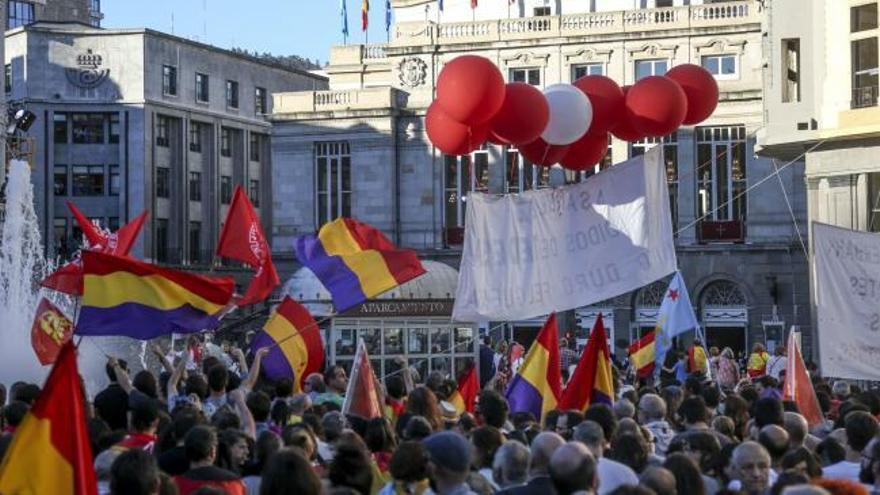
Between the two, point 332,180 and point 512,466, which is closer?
point 512,466

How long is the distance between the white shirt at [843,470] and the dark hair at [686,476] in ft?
7.14

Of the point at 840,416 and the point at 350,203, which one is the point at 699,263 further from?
the point at 840,416

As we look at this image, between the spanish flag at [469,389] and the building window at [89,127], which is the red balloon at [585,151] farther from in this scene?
the building window at [89,127]

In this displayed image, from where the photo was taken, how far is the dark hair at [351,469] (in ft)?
30.3

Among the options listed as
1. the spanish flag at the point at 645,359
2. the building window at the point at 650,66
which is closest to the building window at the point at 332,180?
the building window at the point at 650,66

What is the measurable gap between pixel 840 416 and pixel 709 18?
1626 inches

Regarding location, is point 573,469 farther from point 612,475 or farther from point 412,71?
point 412,71

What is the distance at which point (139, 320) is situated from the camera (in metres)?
16.9

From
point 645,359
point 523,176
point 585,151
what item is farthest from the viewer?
point 523,176

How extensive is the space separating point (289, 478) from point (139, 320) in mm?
9359

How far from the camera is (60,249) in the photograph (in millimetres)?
67312

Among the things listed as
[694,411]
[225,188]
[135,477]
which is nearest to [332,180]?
[225,188]

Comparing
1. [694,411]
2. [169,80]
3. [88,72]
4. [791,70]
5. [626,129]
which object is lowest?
[694,411]

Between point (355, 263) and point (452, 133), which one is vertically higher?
point (452, 133)
